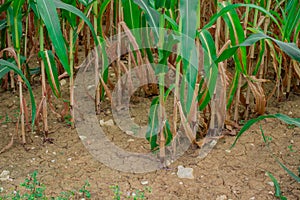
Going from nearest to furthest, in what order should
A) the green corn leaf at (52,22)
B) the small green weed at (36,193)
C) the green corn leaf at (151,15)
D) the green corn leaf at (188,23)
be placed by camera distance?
the green corn leaf at (188,23)
the green corn leaf at (52,22)
the green corn leaf at (151,15)
the small green weed at (36,193)

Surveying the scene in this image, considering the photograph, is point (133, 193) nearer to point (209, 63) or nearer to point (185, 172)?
point (185, 172)

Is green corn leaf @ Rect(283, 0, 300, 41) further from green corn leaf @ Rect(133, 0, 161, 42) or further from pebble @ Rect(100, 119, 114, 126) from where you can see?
pebble @ Rect(100, 119, 114, 126)

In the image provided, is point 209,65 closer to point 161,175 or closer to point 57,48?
point 161,175

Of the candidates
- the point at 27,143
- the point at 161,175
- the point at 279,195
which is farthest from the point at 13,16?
the point at 279,195

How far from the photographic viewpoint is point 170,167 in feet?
8.43

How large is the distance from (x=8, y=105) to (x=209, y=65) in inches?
55.6

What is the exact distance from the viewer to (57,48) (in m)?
2.10

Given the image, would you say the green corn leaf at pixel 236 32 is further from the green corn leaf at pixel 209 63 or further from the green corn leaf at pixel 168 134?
the green corn leaf at pixel 168 134

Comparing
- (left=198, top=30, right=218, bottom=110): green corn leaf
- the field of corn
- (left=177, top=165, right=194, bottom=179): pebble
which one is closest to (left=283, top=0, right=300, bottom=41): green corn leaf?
the field of corn

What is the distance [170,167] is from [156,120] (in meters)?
0.27

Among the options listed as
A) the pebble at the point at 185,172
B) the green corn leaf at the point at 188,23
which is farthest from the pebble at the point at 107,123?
the green corn leaf at the point at 188,23

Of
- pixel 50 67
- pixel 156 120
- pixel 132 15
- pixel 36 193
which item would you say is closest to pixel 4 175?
pixel 36 193

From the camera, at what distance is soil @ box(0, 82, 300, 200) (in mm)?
2408

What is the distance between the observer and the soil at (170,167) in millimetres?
2408
